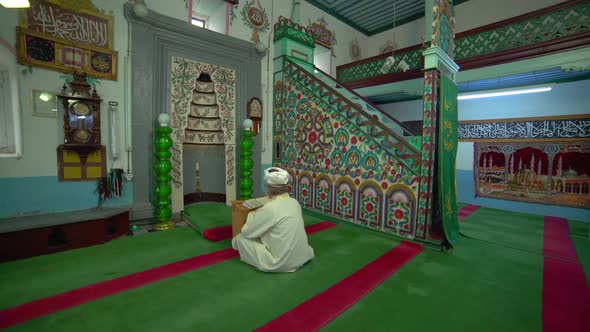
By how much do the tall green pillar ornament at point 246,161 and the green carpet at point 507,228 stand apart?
3.71 metres

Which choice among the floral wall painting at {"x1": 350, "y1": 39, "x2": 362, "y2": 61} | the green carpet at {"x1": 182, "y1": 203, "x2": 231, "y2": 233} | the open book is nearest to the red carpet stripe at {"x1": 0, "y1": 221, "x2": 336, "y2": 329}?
the open book

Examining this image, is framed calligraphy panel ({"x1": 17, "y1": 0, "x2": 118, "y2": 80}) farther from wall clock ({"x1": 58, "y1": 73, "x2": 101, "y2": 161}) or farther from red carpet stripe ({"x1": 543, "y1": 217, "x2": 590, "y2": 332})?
red carpet stripe ({"x1": 543, "y1": 217, "x2": 590, "y2": 332})

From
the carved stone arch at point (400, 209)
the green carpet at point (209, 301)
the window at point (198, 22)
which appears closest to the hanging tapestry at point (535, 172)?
the carved stone arch at point (400, 209)

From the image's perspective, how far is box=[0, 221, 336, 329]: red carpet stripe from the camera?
1.80m

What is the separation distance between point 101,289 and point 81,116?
8.32 ft

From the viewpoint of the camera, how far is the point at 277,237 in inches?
96.4

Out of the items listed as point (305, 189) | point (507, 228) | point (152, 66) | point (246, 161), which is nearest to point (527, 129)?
point (507, 228)

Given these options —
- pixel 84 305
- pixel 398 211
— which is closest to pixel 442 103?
pixel 398 211

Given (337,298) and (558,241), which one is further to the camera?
(558,241)

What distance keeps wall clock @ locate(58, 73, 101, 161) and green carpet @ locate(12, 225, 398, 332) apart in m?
2.45

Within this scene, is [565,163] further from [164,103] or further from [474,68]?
[164,103]

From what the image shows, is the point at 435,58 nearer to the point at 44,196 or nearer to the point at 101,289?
the point at 101,289

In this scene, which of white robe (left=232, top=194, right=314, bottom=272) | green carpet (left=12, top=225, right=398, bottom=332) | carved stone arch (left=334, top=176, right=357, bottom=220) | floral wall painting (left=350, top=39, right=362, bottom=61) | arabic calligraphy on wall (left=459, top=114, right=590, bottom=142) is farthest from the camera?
floral wall painting (left=350, top=39, right=362, bottom=61)

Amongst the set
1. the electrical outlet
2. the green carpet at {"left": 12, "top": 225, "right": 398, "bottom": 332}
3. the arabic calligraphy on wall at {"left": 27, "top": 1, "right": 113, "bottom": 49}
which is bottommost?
the green carpet at {"left": 12, "top": 225, "right": 398, "bottom": 332}
